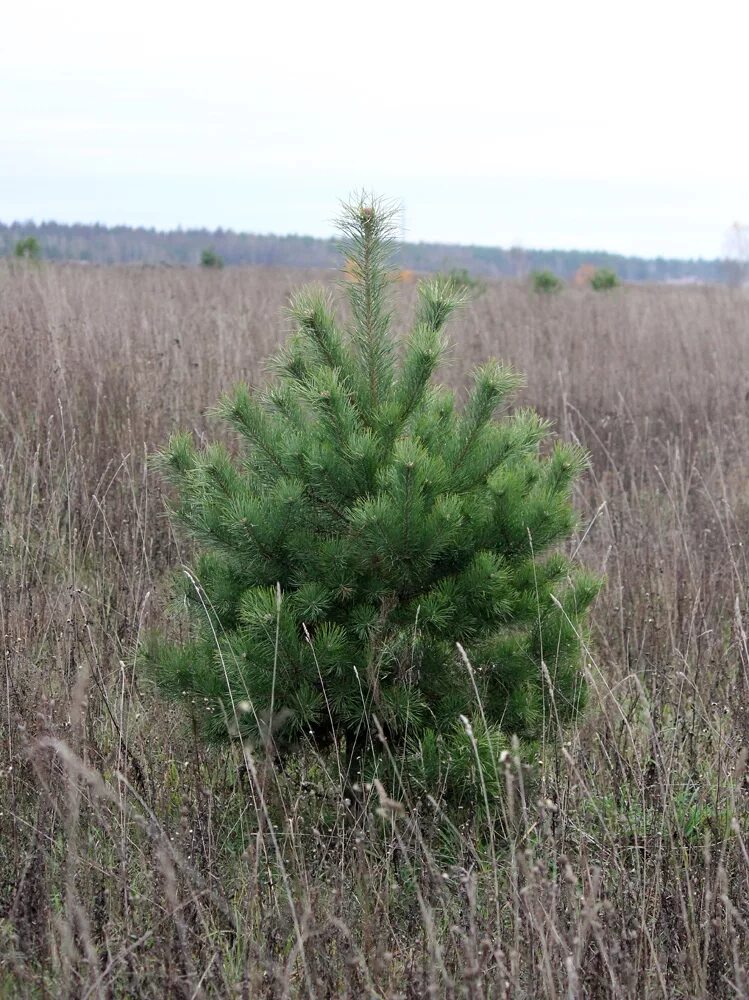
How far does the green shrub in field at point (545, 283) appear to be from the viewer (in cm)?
1569

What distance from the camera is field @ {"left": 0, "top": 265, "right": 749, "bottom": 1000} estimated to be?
5.27 feet

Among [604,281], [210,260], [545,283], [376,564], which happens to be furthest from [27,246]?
[376,564]

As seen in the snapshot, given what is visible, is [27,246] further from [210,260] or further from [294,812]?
[294,812]

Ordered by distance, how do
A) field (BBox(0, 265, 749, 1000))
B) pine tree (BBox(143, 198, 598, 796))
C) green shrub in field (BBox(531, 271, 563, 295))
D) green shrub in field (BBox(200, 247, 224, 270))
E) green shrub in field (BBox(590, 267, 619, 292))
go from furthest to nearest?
green shrub in field (BBox(200, 247, 224, 270)) → green shrub in field (BBox(590, 267, 619, 292)) → green shrub in field (BBox(531, 271, 563, 295)) → pine tree (BBox(143, 198, 598, 796)) → field (BBox(0, 265, 749, 1000))

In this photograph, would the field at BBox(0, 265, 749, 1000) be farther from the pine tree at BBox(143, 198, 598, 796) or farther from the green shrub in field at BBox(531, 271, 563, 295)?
the green shrub in field at BBox(531, 271, 563, 295)

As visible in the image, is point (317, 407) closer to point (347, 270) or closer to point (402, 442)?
point (402, 442)

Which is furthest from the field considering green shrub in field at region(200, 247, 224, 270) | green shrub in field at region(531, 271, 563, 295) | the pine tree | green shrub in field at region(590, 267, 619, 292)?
green shrub in field at region(200, 247, 224, 270)

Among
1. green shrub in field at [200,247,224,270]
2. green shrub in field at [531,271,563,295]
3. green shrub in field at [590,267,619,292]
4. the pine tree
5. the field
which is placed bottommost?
the field

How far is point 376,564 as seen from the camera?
219cm

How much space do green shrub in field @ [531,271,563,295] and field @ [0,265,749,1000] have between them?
33.9 feet

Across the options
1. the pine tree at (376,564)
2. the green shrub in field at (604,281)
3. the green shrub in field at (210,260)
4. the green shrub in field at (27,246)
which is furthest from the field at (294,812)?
the green shrub in field at (210,260)

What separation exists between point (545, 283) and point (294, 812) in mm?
14989

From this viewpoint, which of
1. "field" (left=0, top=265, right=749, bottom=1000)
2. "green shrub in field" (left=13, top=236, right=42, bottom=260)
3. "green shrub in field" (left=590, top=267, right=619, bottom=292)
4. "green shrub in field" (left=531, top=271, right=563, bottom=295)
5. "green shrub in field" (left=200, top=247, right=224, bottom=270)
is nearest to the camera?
"field" (left=0, top=265, right=749, bottom=1000)

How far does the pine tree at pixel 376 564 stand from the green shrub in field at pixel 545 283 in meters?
13.7
